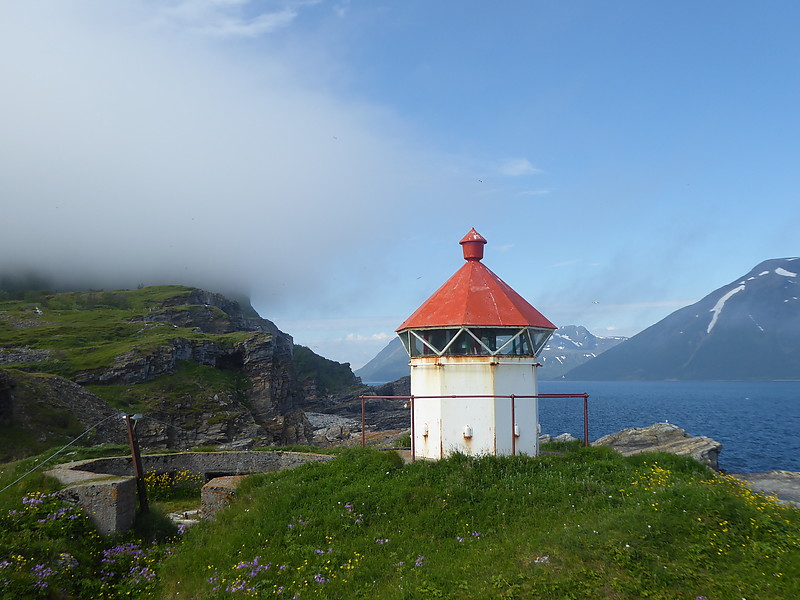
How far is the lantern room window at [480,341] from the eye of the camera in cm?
1714

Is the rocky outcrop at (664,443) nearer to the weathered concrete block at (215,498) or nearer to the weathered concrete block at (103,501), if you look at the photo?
the weathered concrete block at (215,498)

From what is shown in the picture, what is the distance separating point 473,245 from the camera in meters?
20.3

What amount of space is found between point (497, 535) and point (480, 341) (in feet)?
21.2

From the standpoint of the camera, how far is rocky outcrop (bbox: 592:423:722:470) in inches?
1480

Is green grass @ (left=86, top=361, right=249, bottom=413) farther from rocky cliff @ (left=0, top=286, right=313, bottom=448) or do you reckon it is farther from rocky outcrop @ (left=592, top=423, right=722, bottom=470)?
rocky outcrop @ (left=592, top=423, right=722, bottom=470)

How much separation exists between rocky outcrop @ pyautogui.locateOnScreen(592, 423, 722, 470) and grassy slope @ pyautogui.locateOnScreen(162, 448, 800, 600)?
991 inches

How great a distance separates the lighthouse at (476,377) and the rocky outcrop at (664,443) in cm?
2364

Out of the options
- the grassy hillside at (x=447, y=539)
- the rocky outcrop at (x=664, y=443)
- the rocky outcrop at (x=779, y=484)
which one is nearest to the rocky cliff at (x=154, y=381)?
the grassy hillside at (x=447, y=539)

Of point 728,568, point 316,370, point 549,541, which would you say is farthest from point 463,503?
point 316,370

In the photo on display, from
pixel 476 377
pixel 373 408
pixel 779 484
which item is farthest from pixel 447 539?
pixel 373 408

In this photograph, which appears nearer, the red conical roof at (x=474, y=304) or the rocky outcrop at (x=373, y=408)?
the red conical roof at (x=474, y=304)

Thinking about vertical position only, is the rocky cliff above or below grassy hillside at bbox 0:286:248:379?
below

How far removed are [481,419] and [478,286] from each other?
500 cm

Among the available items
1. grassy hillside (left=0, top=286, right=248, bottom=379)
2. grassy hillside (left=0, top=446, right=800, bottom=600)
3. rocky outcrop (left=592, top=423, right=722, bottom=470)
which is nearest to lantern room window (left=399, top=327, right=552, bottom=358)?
grassy hillside (left=0, top=446, right=800, bottom=600)
